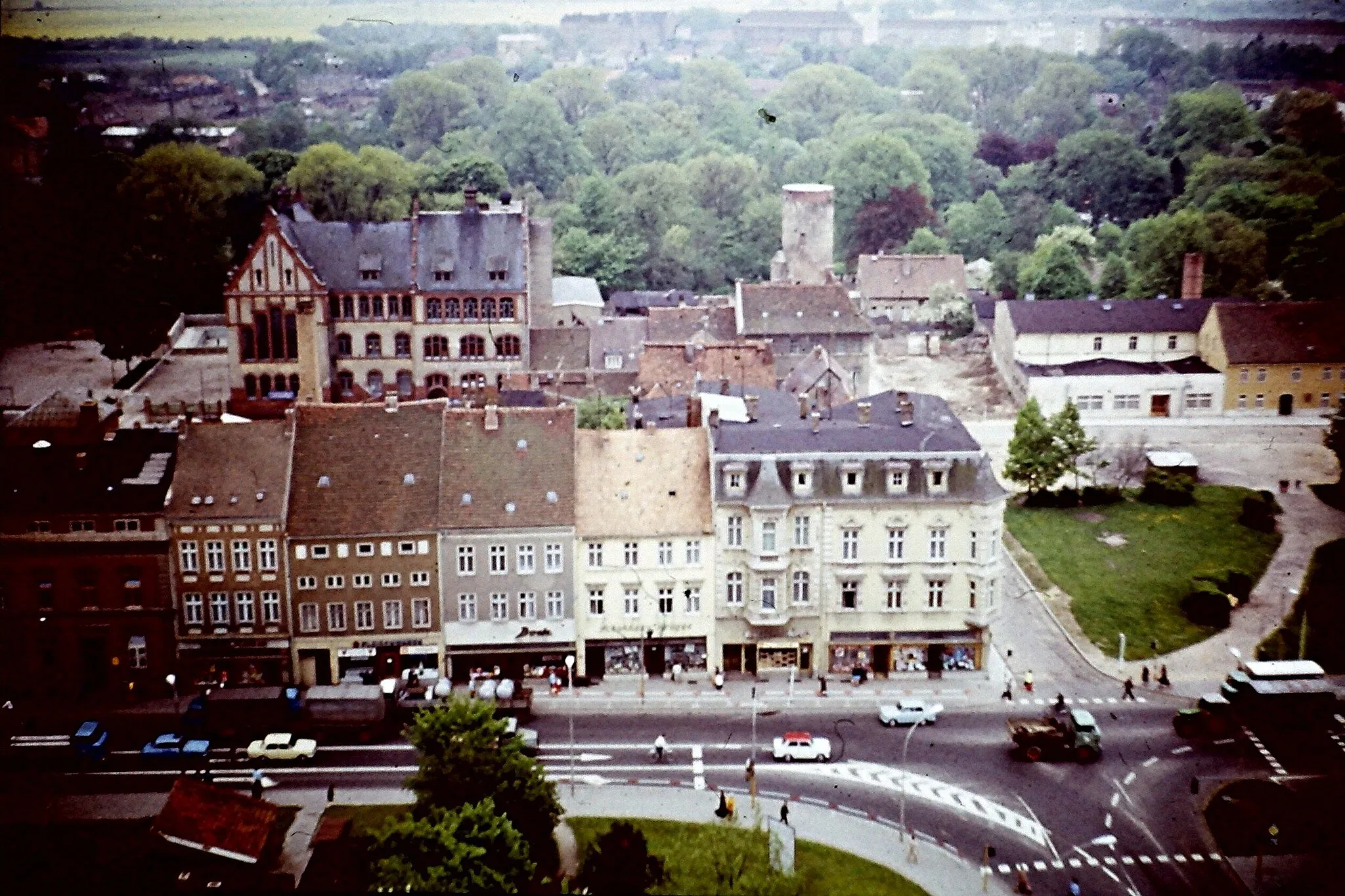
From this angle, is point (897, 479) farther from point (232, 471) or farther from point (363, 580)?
point (232, 471)

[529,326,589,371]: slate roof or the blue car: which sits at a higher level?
[529,326,589,371]: slate roof

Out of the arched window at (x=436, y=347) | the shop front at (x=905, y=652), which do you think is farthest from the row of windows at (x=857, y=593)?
the arched window at (x=436, y=347)

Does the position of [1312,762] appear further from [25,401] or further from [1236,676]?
[25,401]

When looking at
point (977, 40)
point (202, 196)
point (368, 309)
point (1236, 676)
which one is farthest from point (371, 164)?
point (977, 40)

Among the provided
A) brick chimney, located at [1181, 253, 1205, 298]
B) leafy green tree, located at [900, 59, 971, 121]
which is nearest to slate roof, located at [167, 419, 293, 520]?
brick chimney, located at [1181, 253, 1205, 298]

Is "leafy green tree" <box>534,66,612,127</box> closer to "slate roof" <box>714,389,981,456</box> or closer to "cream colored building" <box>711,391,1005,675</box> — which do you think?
"slate roof" <box>714,389,981,456</box>

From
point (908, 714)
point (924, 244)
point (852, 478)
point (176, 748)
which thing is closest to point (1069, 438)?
point (852, 478)

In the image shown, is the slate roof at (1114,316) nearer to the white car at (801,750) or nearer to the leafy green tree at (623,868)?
the white car at (801,750)
